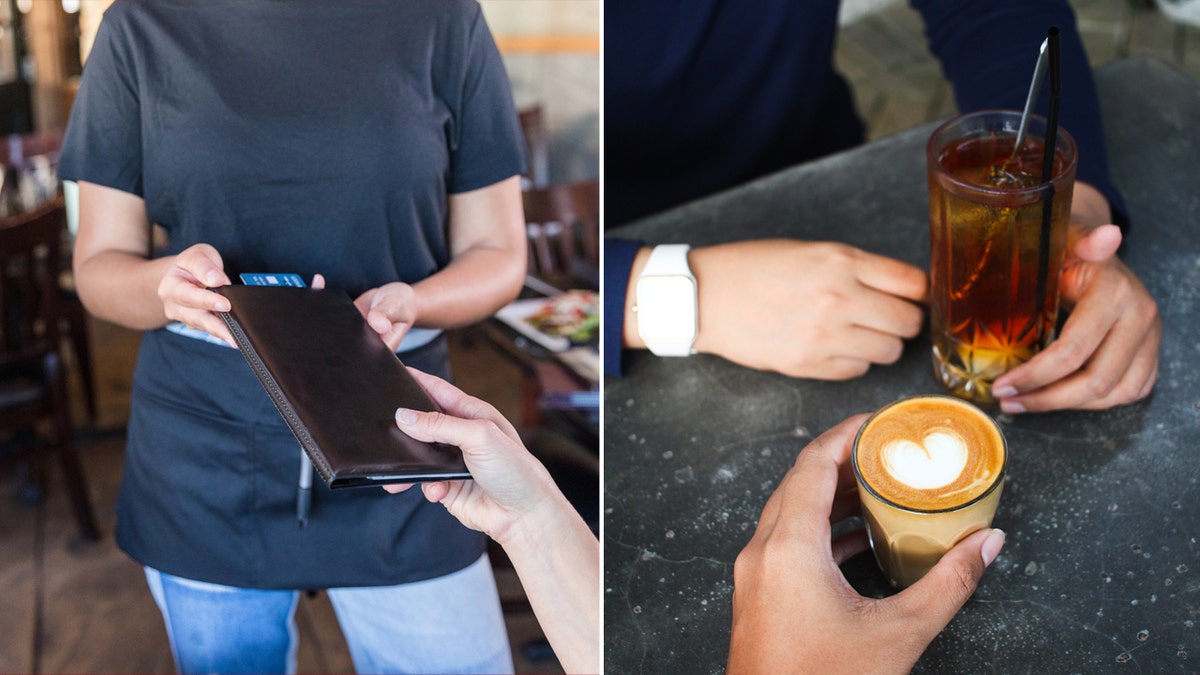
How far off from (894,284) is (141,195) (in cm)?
51

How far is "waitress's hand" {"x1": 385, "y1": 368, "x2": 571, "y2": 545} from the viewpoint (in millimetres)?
462

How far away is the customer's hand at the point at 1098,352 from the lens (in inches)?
27.0

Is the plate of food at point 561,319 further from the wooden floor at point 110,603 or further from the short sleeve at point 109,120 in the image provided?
the short sleeve at point 109,120

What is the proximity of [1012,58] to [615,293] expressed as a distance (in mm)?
481

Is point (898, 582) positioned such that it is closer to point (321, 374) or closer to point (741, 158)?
point (321, 374)

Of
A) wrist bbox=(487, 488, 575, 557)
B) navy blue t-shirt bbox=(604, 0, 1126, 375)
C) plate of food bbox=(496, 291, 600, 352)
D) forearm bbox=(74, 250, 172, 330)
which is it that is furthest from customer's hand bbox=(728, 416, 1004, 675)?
plate of food bbox=(496, 291, 600, 352)

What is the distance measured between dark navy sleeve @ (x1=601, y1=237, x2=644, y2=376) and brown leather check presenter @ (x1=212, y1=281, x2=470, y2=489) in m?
0.27

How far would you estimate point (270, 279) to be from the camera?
511 millimetres

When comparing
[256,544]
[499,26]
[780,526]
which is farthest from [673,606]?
[499,26]

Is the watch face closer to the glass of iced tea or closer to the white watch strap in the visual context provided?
the white watch strap

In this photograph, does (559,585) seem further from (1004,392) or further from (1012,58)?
(1012,58)

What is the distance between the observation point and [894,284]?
748mm

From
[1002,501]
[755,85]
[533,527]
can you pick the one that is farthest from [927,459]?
[755,85]

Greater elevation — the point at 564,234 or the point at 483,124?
the point at 483,124
